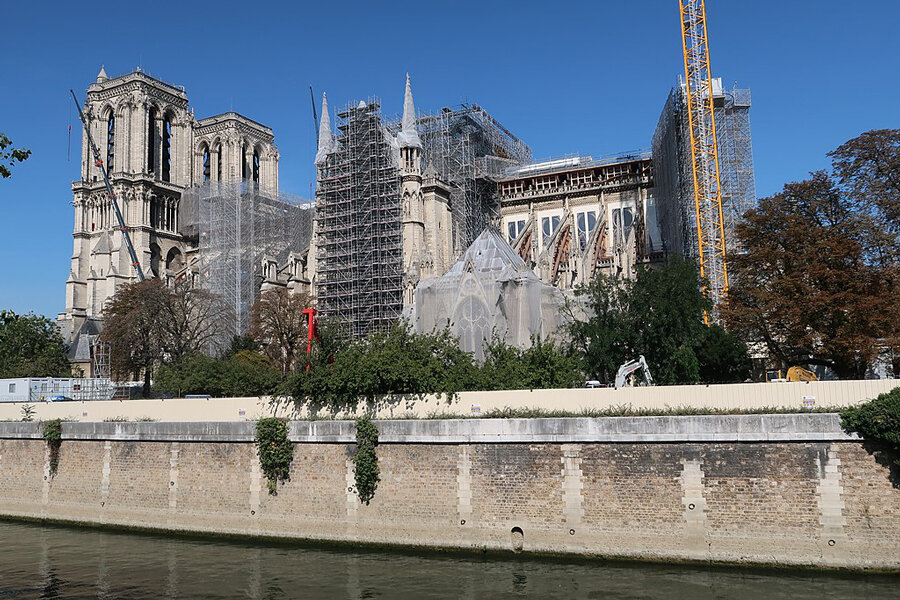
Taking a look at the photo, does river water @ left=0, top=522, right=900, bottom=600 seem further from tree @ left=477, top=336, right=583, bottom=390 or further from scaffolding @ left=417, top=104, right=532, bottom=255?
scaffolding @ left=417, top=104, right=532, bottom=255

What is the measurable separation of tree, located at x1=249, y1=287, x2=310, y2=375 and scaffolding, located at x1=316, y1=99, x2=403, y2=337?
244 cm

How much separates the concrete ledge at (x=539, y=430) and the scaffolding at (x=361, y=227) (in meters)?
27.8

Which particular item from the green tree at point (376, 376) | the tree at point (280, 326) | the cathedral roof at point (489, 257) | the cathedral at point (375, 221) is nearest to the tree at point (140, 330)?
the tree at point (280, 326)

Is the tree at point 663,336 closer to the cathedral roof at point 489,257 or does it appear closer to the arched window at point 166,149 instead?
the cathedral roof at point 489,257

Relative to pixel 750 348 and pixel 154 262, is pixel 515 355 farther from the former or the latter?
pixel 154 262

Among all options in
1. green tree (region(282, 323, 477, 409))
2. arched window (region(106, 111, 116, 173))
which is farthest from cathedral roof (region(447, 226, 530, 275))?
arched window (region(106, 111, 116, 173))

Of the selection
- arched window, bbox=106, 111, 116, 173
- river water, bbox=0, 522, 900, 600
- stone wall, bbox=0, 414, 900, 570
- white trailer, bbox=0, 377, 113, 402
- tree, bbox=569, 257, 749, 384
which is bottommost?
river water, bbox=0, 522, 900, 600

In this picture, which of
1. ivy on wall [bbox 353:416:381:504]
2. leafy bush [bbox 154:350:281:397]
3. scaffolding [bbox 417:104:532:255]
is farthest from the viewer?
scaffolding [bbox 417:104:532:255]

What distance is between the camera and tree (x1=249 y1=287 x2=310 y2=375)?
1973 inches

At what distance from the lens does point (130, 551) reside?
75.6 feet

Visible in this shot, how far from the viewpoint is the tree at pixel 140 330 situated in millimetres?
49000

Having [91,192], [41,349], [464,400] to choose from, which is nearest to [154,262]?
[91,192]

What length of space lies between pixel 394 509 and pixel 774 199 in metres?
19.1

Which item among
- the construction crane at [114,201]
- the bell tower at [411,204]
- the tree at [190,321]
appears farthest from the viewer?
the construction crane at [114,201]
